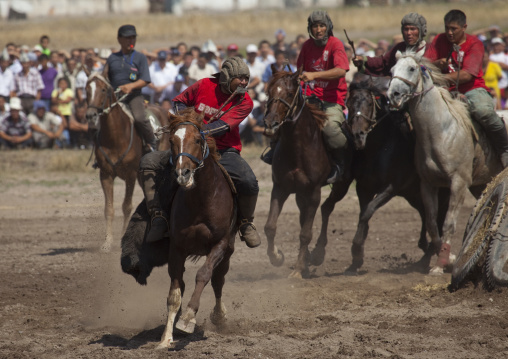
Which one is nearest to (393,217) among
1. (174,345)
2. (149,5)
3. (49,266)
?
(49,266)

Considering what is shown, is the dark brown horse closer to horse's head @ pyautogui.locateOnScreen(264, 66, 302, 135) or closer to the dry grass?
horse's head @ pyautogui.locateOnScreen(264, 66, 302, 135)

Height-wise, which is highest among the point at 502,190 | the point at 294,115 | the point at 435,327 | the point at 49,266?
the point at 294,115

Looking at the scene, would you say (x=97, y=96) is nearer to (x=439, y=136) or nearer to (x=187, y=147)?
(x=439, y=136)

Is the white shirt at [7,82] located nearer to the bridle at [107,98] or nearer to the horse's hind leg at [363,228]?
the bridle at [107,98]

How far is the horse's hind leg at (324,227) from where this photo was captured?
982 centimetres

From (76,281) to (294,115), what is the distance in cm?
326

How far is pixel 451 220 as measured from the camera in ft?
29.7

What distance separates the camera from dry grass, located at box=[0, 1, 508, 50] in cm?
2903

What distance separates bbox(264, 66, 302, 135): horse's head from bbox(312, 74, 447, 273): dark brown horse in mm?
969

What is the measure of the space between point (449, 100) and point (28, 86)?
39.1 feet

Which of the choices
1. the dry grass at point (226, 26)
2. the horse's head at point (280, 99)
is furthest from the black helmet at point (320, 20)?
the dry grass at point (226, 26)

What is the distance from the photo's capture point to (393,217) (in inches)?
515

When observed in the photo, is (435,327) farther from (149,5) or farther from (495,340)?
(149,5)

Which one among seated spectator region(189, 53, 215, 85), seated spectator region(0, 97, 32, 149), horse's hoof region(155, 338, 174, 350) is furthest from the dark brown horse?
seated spectator region(0, 97, 32, 149)
